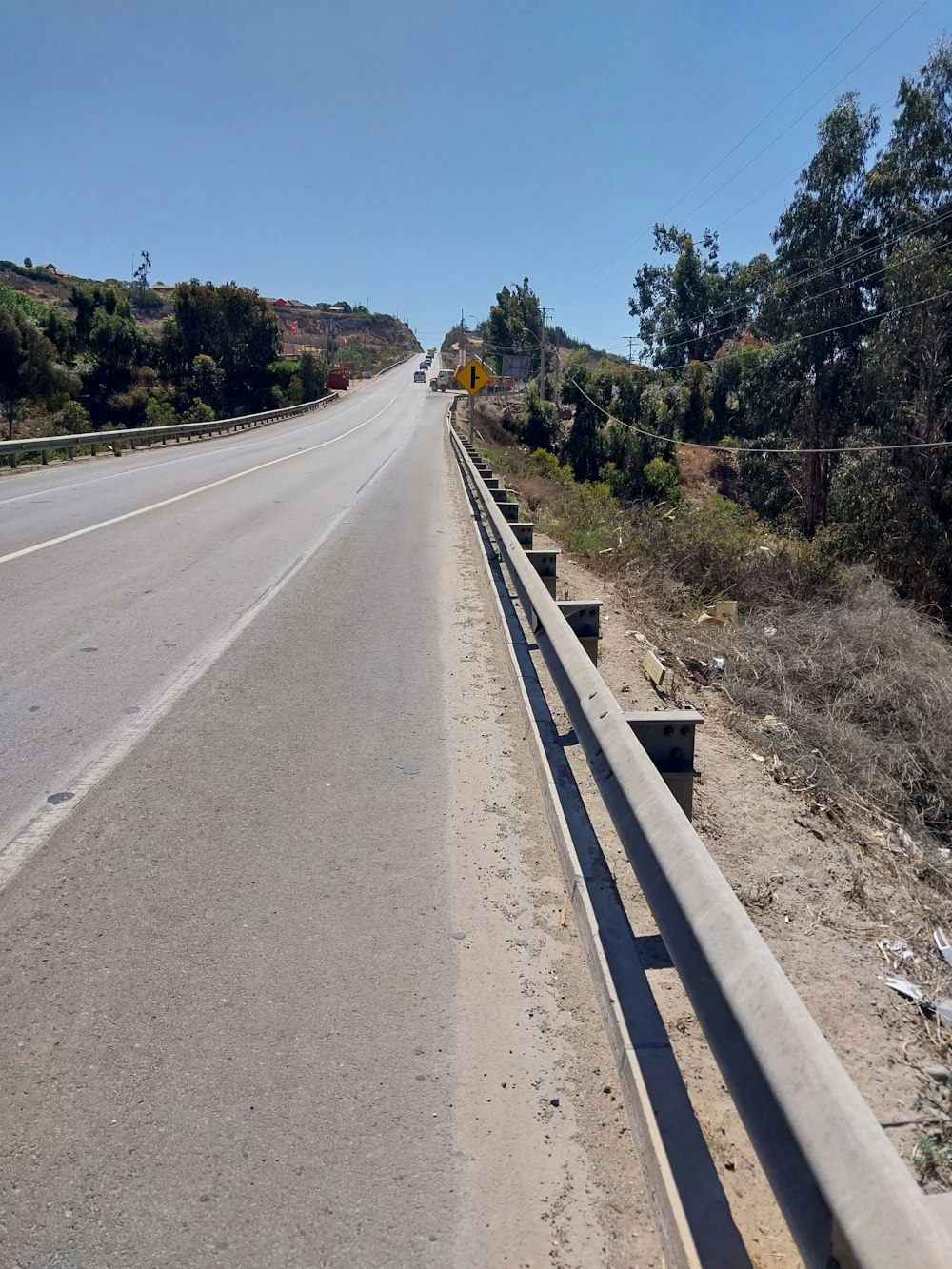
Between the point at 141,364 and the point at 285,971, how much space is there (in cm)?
6552

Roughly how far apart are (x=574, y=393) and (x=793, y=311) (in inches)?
1106

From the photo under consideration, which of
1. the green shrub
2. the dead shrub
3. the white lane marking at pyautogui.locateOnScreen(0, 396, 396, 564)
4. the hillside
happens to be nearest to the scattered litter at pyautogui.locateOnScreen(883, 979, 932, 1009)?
the dead shrub

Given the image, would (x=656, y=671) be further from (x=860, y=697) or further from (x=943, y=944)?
(x=943, y=944)

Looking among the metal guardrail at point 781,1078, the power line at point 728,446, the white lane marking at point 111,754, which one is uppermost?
the metal guardrail at point 781,1078

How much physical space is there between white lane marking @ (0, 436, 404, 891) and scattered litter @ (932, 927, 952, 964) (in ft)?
12.1

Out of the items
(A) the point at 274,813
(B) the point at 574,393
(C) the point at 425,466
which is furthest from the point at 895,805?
(B) the point at 574,393

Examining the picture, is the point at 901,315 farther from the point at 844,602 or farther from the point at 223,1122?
the point at 223,1122

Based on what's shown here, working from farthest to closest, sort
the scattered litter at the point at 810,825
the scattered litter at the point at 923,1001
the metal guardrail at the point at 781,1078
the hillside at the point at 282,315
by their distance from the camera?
the hillside at the point at 282,315 < the scattered litter at the point at 810,825 < the scattered litter at the point at 923,1001 < the metal guardrail at the point at 781,1078

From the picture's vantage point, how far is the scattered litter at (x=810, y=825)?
4441 mm

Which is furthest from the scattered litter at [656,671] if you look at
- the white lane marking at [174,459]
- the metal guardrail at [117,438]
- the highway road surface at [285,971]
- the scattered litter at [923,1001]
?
the metal guardrail at [117,438]

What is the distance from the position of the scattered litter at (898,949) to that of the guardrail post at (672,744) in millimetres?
858

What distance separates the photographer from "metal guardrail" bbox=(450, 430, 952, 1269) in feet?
4.70

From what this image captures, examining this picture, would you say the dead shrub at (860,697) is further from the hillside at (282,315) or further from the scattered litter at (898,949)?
the hillside at (282,315)

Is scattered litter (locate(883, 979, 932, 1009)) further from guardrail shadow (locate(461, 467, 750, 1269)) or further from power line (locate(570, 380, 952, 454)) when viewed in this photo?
power line (locate(570, 380, 952, 454))
